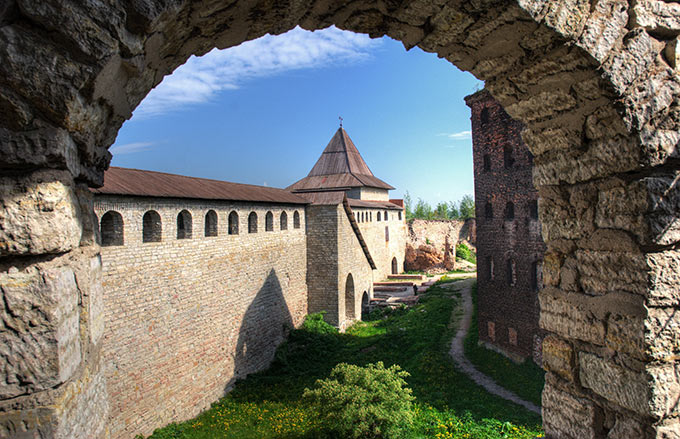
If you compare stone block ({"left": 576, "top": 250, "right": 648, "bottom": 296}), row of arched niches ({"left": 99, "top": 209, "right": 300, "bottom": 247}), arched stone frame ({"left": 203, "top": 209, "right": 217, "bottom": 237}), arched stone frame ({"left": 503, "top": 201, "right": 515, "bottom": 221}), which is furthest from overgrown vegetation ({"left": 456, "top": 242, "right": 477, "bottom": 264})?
stone block ({"left": 576, "top": 250, "right": 648, "bottom": 296})

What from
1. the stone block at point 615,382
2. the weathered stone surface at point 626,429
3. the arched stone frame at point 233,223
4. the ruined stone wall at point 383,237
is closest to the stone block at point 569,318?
the stone block at point 615,382

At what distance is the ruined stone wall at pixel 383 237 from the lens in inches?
1023

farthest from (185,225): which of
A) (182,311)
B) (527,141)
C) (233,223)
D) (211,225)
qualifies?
(527,141)

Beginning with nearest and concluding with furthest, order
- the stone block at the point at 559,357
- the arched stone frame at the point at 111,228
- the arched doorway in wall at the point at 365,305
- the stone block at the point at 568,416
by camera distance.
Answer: the stone block at the point at 568,416 → the stone block at the point at 559,357 → the arched stone frame at the point at 111,228 → the arched doorway in wall at the point at 365,305

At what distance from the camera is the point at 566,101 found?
3.00m

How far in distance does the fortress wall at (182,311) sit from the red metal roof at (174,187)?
236mm

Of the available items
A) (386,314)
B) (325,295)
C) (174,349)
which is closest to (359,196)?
(386,314)

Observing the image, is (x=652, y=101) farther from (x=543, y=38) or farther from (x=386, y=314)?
(x=386, y=314)

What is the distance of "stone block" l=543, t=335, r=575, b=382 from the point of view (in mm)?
3131

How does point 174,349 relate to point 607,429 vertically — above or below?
below

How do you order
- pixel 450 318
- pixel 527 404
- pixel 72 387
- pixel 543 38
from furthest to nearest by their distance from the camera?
pixel 450 318 → pixel 527 404 → pixel 543 38 → pixel 72 387

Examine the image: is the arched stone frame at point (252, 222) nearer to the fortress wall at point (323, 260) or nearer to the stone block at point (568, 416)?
the fortress wall at point (323, 260)

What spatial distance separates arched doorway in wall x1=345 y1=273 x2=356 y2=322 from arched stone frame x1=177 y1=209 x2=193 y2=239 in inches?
352

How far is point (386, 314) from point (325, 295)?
463cm
